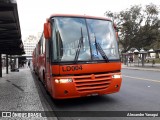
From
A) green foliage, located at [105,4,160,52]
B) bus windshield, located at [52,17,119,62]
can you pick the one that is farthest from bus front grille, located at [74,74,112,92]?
green foliage, located at [105,4,160,52]

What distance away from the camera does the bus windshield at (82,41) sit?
8.54 m

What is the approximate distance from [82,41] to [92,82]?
1344mm

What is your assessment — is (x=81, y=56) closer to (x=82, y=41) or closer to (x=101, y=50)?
(x=82, y=41)

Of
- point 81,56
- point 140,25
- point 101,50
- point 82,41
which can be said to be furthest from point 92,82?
point 140,25

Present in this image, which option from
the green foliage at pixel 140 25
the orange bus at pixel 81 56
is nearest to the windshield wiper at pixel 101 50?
the orange bus at pixel 81 56

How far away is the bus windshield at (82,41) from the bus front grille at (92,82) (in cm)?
53

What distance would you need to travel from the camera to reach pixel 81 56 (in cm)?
862

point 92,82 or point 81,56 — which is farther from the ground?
point 81,56

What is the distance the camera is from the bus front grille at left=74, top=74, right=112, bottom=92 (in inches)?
334

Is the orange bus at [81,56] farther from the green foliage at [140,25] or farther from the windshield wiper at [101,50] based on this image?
the green foliage at [140,25]

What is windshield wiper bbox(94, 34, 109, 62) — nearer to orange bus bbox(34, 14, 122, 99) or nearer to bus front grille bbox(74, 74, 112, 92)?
orange bus bbox(34, 14, 122, 99)

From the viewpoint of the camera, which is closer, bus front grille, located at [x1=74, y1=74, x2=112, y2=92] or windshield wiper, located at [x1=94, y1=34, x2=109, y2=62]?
bus front grille, located at [x1=74, y1=74, x2=112, y2=92]

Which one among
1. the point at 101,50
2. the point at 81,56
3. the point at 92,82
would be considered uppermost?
the point at 101,50

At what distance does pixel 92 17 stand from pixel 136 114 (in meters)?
3.65
